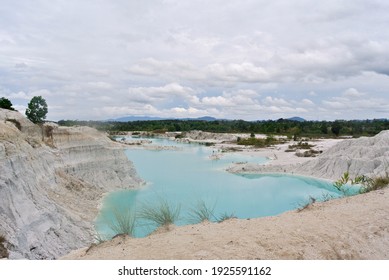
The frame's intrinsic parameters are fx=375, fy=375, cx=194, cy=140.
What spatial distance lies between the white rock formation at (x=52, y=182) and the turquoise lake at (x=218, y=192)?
1243 mm

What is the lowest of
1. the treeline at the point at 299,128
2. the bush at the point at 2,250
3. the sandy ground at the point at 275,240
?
the bush at the point at 2,250

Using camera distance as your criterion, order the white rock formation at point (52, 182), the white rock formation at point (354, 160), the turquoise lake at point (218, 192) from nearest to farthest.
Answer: the white rock formation at point (52, 182)
the turquoise lake at point (218, 192)
the white rock formation at point (354, 160)

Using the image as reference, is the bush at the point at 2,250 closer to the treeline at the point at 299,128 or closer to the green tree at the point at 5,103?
the green tree at the point at 5,103

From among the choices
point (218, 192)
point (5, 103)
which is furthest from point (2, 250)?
point (5, 103)

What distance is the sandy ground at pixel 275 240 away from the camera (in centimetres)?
525

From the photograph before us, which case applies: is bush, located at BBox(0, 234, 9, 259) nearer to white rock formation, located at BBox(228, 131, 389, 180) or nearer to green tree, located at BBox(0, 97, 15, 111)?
green tree, located at BBox(0, 97, 15, 111)

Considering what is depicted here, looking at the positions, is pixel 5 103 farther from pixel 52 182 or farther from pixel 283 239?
pixel 283 239

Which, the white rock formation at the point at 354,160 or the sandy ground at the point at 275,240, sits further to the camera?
the white rock formation at the point at 354,160

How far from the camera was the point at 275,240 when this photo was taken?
556 cm

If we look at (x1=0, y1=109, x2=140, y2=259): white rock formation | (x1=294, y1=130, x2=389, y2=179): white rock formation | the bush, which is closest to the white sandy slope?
the bush

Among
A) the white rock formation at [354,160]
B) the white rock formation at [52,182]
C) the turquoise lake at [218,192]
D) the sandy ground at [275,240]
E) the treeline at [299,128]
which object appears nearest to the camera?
the sandy ground at [275,240]

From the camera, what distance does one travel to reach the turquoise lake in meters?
19.6

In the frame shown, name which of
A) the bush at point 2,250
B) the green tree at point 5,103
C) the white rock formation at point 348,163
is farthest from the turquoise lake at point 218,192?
the green tree at point 5,103

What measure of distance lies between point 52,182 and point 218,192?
11.5 meters
